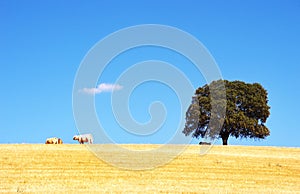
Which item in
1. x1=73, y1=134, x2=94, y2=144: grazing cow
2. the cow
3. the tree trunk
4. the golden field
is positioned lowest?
the golden field

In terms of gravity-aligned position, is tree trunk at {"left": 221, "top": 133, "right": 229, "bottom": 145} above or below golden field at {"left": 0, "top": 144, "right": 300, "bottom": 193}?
above

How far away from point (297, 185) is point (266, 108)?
32.8 m

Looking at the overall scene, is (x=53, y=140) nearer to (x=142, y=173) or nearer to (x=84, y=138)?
(x=84, y=138)

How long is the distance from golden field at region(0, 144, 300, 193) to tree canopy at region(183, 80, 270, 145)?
848 inches

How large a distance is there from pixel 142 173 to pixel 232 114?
103 ft

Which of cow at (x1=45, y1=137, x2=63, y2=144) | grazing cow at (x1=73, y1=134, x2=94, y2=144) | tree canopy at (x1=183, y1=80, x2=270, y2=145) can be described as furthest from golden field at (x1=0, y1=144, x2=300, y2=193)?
tree canopy at (x1=183, y1=80, x2=270, y2=145)

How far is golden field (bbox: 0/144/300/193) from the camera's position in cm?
2192

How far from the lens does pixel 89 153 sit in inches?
1242

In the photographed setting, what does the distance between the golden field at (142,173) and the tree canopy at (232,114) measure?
21532 millimetres

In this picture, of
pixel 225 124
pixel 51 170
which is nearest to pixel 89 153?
pixel 51 170

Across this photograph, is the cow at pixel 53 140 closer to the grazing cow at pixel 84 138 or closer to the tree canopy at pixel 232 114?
the grazing cow at pixel 84 138

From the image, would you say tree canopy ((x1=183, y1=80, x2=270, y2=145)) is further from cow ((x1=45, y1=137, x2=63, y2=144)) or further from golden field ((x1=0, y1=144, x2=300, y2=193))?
golden field ((x1=0, y1=144, x2=300, y2=193))

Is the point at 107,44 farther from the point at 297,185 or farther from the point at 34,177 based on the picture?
the point at 297,185

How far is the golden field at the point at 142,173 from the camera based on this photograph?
2192 centimetres
